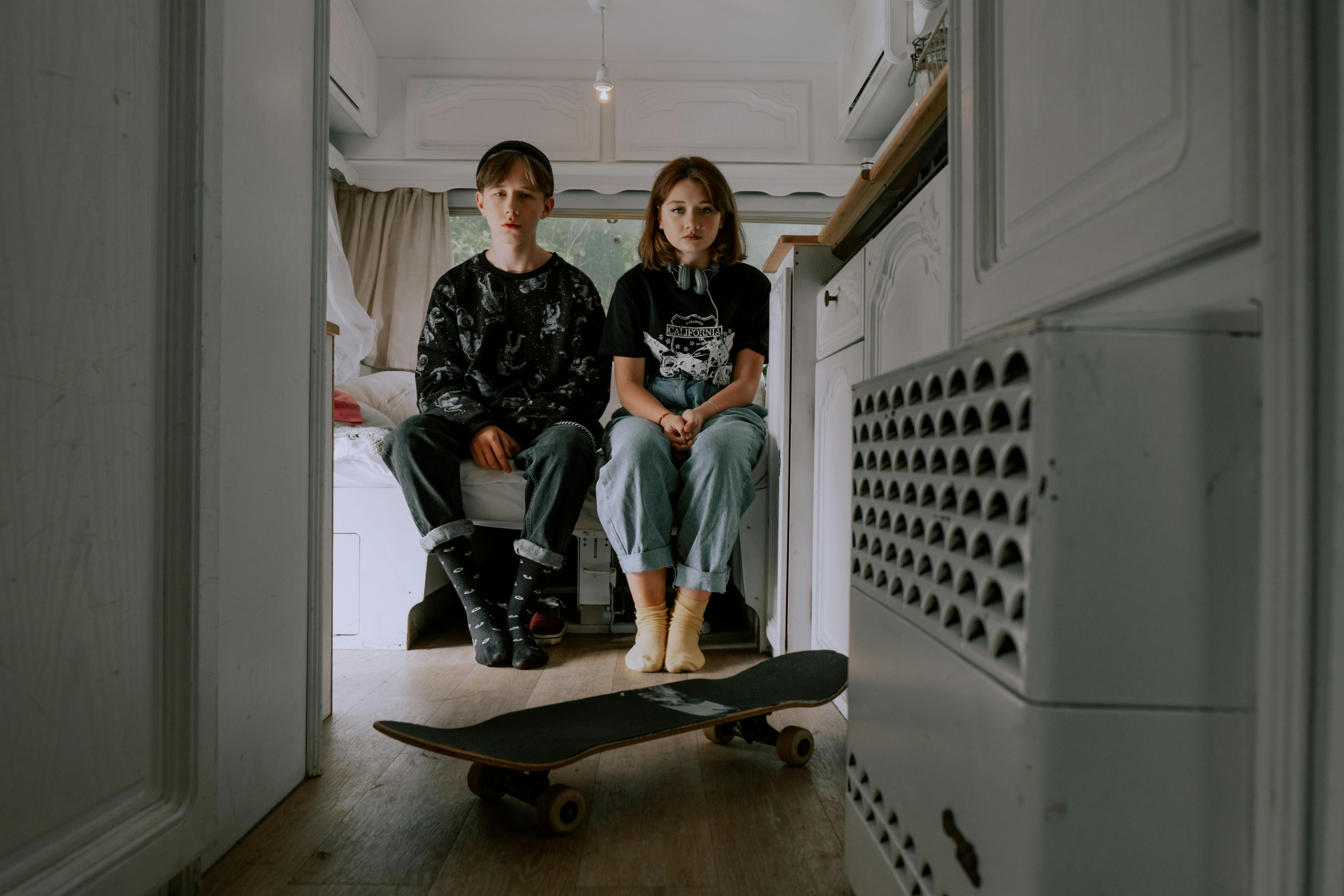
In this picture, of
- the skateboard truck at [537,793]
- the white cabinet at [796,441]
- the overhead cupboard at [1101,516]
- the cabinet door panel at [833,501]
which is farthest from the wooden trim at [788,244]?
the skateboard truck at [537,793]

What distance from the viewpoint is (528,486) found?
1924mm

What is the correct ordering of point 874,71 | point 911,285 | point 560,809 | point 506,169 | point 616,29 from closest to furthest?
point 560,809 → point 911,285 → point 506,169 → point 874,71 → point 616,29

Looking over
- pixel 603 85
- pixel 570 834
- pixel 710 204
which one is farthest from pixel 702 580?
Result: pixel 603 85

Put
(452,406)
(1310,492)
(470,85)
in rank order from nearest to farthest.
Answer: (1310,492) < (452,406) < (470,85)

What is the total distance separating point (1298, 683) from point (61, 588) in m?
0.78

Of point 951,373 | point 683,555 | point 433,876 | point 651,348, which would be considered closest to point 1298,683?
point 951,373

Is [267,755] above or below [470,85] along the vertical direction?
below

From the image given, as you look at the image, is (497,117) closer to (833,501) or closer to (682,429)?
(682,429)

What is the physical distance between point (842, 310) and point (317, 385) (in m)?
0.92

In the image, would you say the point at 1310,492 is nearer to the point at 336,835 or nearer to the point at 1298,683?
the point at 1298,683

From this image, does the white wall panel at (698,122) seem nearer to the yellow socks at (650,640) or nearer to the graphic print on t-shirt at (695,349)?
the graphic print on t-shirt at (695,349)

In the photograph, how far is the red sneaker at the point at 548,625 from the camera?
1992mm

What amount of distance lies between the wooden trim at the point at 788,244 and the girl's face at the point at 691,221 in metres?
0.19

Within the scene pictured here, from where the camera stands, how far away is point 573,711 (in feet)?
3.84
